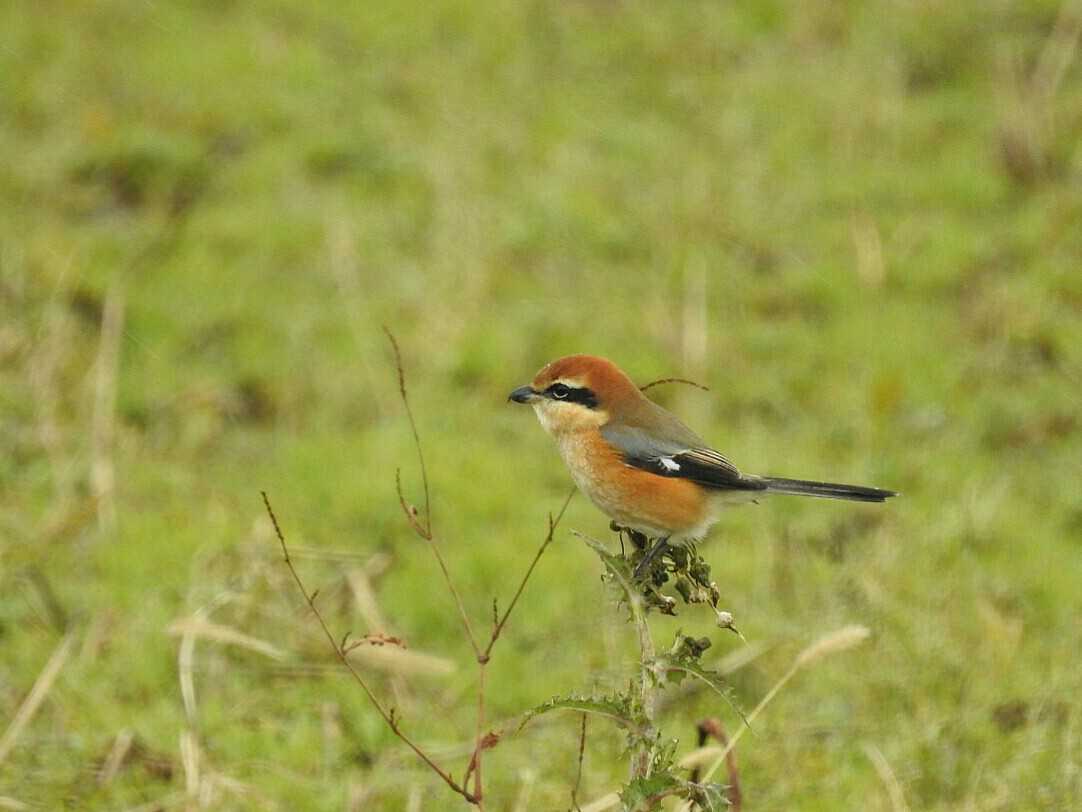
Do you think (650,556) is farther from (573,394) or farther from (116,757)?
(116,757)

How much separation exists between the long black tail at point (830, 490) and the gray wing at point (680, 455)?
0.08 metres

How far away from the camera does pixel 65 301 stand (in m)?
7.34

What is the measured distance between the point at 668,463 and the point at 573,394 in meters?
0.35

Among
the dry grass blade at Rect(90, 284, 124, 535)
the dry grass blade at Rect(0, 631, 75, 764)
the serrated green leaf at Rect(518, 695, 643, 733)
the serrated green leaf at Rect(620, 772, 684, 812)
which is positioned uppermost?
the serrated green leaf at Rect(518, 695, 643, 733)

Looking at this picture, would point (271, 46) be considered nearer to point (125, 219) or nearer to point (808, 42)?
point (125, 219)

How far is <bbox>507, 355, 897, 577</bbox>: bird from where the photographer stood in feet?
13.0

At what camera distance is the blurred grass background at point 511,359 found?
4.95 meters

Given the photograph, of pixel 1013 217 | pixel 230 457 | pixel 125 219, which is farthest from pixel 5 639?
pixel 1013 217

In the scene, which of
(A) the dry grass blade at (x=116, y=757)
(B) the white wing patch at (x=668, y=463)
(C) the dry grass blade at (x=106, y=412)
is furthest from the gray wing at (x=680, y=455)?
(C) the dry grass blade at (x=106, y=412)

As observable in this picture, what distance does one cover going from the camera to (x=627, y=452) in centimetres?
409

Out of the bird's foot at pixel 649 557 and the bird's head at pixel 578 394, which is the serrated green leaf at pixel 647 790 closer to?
the bird's foot at pixel 649 557

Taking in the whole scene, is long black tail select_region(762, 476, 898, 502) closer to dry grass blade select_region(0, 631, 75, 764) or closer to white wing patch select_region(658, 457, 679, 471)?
white wing patch select_region(658, 457, 679, 471)

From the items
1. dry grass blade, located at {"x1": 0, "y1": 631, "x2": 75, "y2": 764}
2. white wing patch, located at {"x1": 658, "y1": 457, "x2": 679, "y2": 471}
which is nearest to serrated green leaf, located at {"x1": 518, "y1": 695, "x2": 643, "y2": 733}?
white wing patch, located at {"x1": 658, "y1": 457, "x2": 679, "y2": 471}

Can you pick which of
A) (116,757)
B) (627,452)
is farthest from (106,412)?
(627,452)
